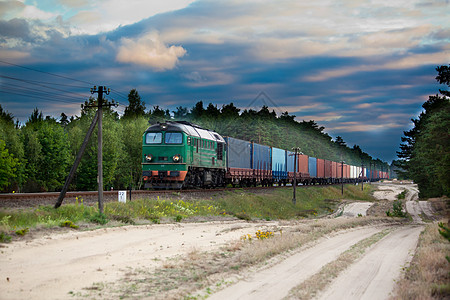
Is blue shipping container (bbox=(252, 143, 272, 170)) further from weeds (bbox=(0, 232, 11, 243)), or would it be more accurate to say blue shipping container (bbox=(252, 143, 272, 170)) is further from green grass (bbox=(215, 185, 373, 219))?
weeds (bbox=(0, 232, 11, 243))

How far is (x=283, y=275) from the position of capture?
13555mm

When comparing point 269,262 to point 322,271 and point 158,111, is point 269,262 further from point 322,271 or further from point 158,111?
point 158,111

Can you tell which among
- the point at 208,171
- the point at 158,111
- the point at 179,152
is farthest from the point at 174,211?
the point at 158,111

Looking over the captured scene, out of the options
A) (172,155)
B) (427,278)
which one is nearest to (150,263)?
(427,278)

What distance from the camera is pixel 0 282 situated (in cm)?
1127

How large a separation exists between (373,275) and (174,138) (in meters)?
21.5

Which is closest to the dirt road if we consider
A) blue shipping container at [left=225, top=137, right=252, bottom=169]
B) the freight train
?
the freight train

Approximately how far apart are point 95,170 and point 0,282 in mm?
54587

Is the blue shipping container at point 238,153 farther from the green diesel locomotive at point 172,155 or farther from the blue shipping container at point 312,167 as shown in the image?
the blue shipping container at point 312,167

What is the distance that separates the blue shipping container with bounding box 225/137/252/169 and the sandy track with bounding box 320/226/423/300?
24653 millimetres

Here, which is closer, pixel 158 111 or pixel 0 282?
pixel 0 282

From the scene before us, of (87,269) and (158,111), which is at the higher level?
(158,111)

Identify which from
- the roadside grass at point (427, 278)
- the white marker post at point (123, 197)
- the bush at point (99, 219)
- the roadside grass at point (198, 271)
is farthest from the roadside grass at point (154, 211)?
the roadside grass at point (427, 278)

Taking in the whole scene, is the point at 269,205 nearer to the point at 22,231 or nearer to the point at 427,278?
the point at 22,231
